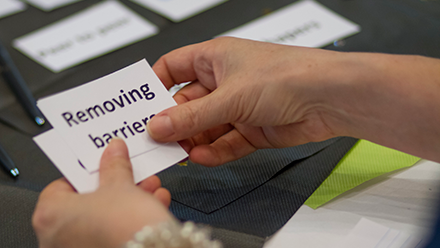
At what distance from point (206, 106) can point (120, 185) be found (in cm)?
23

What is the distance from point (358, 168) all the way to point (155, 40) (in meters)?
0.78

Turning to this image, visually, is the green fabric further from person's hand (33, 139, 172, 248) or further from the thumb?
person's hand (33, 139, 172, 248)

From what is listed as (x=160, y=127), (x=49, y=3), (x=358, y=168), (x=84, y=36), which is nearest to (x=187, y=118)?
(x=160, y=127)

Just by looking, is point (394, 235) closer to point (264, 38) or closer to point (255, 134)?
point (255, 134)

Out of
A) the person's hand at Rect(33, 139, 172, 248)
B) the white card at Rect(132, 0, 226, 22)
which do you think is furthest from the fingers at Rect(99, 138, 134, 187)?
the white card at Rect(132, 0, 226, 22)

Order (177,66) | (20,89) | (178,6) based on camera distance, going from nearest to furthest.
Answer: (177,66) → (20,89) → (178,6)

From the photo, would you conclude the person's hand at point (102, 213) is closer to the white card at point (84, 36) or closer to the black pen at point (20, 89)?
the black pen at point (20, 89)

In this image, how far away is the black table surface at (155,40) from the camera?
850 mm

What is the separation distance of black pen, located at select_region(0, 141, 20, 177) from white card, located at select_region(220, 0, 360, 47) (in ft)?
2.51

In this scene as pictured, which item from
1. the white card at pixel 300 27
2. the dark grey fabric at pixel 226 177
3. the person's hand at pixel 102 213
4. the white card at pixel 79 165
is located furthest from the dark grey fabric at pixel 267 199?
the white card at pixel 300 27

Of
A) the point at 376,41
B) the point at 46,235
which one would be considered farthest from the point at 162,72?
the point at 376,41

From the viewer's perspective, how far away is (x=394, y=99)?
1.97 ft

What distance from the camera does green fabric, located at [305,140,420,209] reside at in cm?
70

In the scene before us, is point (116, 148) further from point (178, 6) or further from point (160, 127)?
point (178, 6)
